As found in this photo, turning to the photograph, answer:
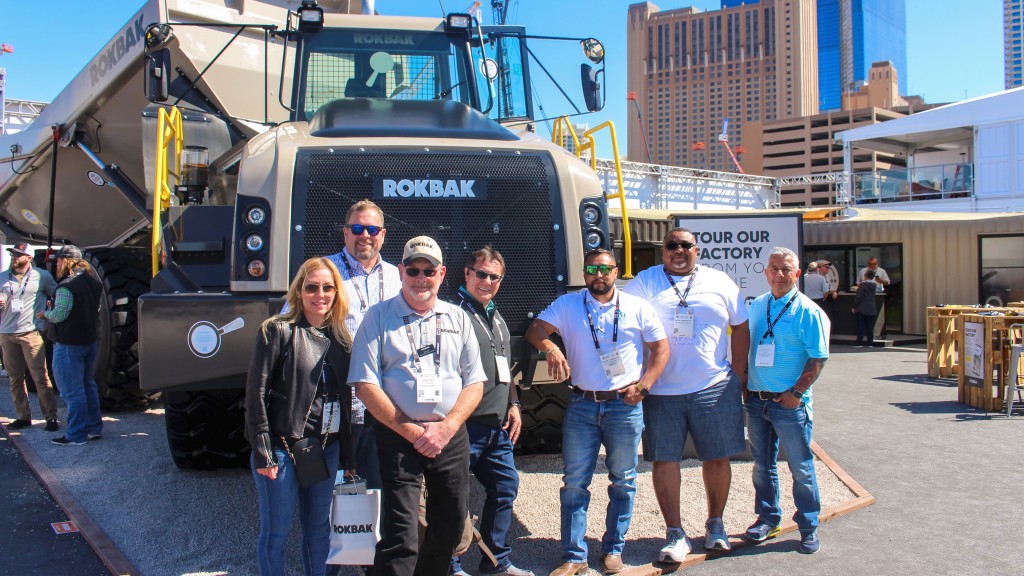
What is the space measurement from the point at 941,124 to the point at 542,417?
25.7m

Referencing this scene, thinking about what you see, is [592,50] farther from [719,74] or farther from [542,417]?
[719,74]

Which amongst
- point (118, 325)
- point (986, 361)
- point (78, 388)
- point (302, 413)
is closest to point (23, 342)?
point (118, 325)

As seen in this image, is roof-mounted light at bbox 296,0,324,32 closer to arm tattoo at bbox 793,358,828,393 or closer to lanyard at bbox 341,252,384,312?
lanyard at bbox 341,252,384,312

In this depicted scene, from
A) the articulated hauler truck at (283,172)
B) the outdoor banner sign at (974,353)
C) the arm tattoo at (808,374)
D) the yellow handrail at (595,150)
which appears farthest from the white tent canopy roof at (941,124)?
the arm tattoo at (808,374)

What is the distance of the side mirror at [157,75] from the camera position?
5.96 m

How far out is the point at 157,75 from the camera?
5961 millimetres

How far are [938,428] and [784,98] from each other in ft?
491

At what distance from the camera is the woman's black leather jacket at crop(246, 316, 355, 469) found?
138 inches

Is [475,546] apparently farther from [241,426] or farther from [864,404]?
[864,404]

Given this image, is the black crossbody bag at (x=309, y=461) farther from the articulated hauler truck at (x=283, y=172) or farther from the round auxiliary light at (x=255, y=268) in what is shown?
the round auxiliary light at (x=255, y=268)

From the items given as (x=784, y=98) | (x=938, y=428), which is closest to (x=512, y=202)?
(x=938, y=428)

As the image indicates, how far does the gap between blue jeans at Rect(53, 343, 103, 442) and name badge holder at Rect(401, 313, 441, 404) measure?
467 centimetres

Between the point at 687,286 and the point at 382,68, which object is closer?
the point at 687,286

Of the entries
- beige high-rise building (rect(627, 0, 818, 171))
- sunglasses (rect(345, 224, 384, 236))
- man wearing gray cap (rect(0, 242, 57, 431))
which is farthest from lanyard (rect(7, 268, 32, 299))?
beige high-rise building (rect(627, 0, 818, 171))
